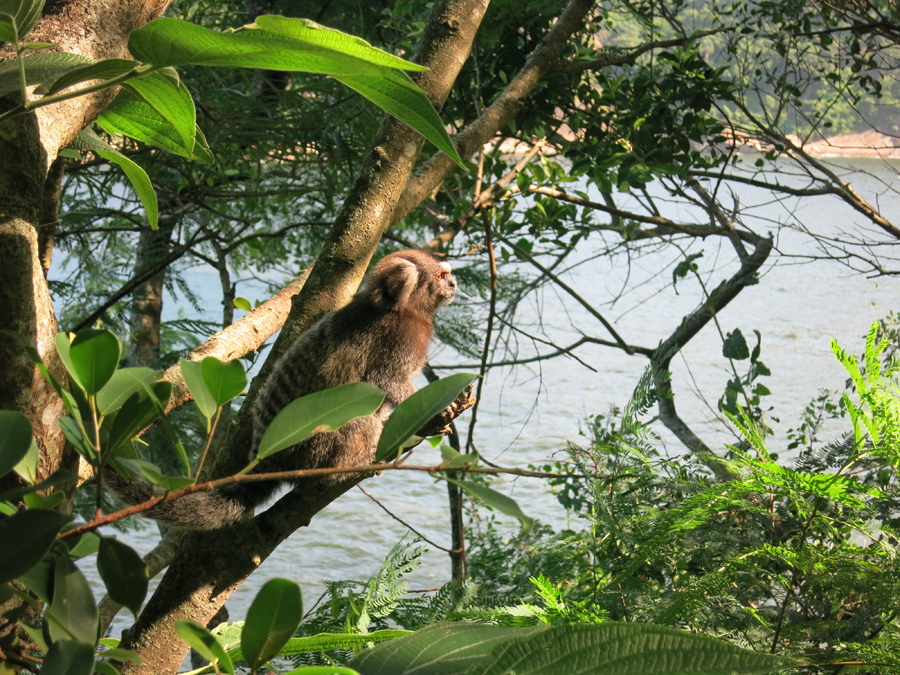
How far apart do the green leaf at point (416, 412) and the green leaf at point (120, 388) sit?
0.13 meters

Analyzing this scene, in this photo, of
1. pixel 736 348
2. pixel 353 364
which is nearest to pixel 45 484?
pixel 353 364

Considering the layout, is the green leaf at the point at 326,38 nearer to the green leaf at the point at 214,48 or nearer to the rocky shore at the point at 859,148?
the green leaf at the point at 214,48

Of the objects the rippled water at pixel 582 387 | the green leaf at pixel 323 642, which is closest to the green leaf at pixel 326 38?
the green leaf at pixel 323 642

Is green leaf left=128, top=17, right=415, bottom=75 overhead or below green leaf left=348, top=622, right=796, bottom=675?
overhead

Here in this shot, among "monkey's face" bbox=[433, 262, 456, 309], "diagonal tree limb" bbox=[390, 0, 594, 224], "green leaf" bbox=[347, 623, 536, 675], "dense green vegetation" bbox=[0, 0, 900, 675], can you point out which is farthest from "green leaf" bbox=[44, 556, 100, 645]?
"monkey's face" bbox=[433, 262, 456, 309]

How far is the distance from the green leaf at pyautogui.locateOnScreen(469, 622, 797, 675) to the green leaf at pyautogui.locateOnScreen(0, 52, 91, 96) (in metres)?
0.35

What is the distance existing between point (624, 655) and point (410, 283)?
1082mm

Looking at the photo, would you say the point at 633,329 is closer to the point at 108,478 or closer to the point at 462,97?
the point at 462,97

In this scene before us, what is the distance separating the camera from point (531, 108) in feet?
5.48

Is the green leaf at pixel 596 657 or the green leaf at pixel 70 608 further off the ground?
the green leaf at pixel 596 657

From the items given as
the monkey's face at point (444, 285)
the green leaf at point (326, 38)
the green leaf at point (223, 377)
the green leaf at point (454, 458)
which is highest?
the monkey's face at point (444, 285)

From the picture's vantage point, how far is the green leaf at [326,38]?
1.01 feet

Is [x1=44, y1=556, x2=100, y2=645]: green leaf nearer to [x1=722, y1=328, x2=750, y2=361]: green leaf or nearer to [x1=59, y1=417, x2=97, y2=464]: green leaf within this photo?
[x1=59, y1=417, x2=97, y2=464]: green leaf

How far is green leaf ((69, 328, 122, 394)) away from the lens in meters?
0.33
